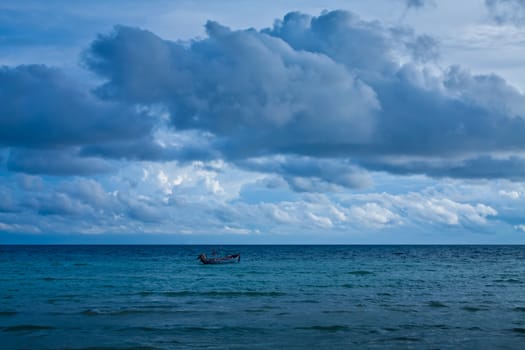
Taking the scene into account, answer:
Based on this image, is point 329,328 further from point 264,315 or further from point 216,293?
point 216,293

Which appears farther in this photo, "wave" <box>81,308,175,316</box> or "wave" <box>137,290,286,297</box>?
"wave" <box>137,290,286,297</box>

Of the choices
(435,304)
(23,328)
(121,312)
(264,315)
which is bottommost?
(23,328)

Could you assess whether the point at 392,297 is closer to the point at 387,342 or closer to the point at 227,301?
the point at 227,301

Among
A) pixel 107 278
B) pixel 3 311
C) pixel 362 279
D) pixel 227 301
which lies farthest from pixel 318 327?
pixel 107 278

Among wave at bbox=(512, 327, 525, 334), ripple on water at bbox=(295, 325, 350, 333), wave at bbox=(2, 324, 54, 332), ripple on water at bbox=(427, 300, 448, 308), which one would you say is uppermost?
ripple on water at bbox=(427, 300, 448, 308)

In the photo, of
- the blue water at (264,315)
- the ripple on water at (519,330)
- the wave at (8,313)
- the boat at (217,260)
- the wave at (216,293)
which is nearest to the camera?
the blue water at (264,315)

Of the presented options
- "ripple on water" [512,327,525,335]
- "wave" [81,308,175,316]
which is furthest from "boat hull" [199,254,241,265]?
"ripple on water" [512,327,525,335]

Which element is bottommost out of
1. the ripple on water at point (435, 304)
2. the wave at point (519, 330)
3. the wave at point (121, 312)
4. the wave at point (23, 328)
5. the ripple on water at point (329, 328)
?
the wave at point (23, 328)

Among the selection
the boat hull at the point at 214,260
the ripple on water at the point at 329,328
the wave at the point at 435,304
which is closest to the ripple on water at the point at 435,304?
the wave at the point at 435,304

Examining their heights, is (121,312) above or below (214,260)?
below

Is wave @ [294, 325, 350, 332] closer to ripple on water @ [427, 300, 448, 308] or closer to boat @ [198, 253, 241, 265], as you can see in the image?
ripple on water @ [427, 300, 448, 308]

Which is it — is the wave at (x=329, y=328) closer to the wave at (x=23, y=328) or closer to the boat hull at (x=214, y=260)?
the wave at (x=23, y=328)

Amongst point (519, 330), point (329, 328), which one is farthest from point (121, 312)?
point (519, 330)

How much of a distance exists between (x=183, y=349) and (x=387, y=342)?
8918 mm
